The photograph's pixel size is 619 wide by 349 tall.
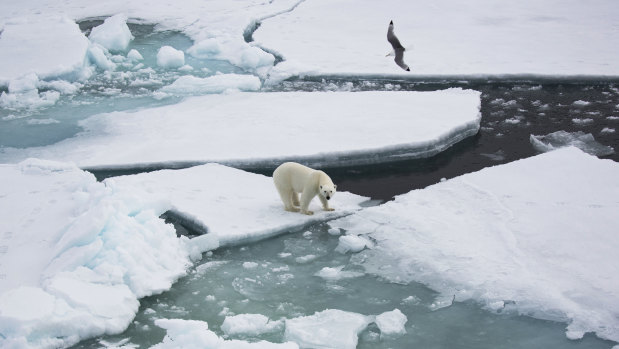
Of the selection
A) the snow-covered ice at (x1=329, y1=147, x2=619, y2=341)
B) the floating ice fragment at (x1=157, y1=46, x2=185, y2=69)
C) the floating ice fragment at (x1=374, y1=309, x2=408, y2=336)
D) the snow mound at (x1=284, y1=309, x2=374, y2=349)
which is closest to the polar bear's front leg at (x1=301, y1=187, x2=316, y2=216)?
the snow-covered ice at (x1=329, y1=147, x2=619, y2=341)

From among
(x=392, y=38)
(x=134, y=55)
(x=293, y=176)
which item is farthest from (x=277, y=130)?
(x=134, y=55)

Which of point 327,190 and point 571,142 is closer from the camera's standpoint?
point 327,190

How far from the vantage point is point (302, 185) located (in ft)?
18.0

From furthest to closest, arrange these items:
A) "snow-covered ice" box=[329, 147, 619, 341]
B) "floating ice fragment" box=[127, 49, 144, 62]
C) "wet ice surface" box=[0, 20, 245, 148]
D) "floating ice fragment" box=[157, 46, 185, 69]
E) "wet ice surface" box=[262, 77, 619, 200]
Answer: "floating ice fragment" box=[127, 49, 144, 62] < "floating ice fragment" box=[157, 46, 185, 69] < "wet ice surface" box=[0, 20, 245, 148] < "wet ice surface" box=[262, 77, 619, 200] < "snow-covered ice" box=[329, 147, 619, 341]

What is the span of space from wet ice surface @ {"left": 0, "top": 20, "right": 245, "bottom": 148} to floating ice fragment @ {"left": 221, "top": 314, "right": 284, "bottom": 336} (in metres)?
4.63

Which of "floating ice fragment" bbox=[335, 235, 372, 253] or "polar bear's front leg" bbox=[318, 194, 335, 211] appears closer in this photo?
"floating ice fragment" bbox=[335, 235, 372, 253]

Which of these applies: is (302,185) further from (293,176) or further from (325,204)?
(325,204)

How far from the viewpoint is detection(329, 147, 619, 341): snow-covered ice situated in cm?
420

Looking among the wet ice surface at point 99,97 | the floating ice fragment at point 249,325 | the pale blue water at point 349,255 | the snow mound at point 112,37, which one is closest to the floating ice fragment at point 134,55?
the wet ice surface at point 99,97

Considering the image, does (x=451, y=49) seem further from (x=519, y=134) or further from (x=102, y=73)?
(x=102, y=73)

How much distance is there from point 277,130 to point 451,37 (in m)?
5.72

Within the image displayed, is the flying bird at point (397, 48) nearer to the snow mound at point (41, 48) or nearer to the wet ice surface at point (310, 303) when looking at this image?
the wet ice surface at point (310, 303)

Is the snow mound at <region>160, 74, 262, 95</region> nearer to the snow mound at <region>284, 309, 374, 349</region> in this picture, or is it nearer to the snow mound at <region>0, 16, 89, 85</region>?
the snow mound at <region>0, 16, 89, 85</region>

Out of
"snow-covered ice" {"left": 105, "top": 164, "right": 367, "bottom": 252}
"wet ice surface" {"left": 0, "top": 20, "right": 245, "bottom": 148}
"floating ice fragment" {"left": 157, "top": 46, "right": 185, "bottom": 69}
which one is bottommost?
"snow-covered ice" {"left": 105, "top": 164, "right": 367, "bottom": 252}
